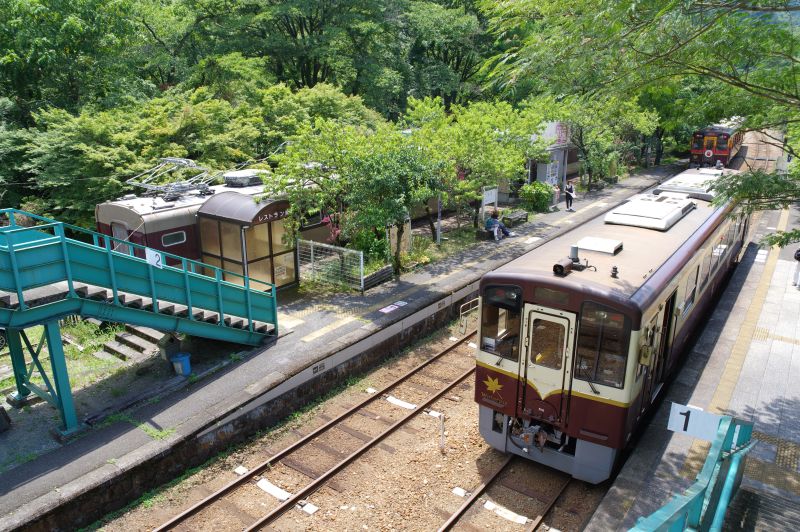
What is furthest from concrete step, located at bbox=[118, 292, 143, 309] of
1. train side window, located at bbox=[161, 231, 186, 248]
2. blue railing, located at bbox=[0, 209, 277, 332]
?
train side window, located at bbox=[161, 231, 186, 248]

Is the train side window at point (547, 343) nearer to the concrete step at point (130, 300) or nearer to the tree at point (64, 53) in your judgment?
the concrete step at point (130, 300)

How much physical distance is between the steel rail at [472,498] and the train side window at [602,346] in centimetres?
240

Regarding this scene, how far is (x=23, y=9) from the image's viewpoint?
66.2 feet

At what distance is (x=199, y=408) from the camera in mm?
10867

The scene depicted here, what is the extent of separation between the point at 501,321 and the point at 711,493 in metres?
3.64

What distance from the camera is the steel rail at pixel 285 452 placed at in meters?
8.80

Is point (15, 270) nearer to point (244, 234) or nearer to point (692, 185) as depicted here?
point (244, 234)

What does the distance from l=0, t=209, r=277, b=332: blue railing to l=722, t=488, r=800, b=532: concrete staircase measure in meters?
9.63

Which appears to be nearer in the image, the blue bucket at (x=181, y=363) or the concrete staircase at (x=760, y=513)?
the concrete staircase at (x=760, y=513)

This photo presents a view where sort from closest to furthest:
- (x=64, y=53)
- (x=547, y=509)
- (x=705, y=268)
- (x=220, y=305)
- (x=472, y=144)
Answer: (x=547, y=509) < (x=705, y=268) < (x=220, y=305) < (x=472, y=144) < (x=64, y=53)

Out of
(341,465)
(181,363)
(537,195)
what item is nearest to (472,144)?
(537,195)

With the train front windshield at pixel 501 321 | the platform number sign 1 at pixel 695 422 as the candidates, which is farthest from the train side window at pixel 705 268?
the platform number sign 1 at pixel 695 422

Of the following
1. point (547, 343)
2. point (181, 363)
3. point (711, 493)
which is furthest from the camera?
point (181, 363)

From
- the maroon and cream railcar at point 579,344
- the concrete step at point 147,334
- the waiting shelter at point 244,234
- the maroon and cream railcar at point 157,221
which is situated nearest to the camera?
the maroon and cream railcar at point 579,344
